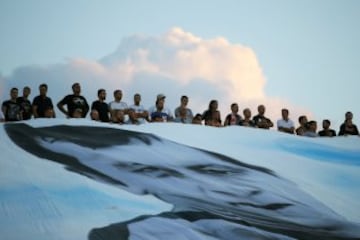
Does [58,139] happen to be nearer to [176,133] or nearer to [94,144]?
[94,144]

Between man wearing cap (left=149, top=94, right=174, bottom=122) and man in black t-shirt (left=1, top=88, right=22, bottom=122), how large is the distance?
2439mm

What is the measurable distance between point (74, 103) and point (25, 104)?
90 centimetres

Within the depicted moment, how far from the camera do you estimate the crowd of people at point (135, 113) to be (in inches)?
404

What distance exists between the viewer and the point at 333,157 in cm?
955

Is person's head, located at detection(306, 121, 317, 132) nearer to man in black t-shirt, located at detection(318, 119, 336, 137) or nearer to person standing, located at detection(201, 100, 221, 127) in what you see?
man in black t-shirt, located at detection(318, 119, 336, 137)

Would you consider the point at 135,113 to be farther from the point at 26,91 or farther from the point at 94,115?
the point at 26,91

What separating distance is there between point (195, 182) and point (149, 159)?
844 mm

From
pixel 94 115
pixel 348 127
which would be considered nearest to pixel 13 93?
pixel 94 115

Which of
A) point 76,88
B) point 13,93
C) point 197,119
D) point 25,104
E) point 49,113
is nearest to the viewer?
point 49,113

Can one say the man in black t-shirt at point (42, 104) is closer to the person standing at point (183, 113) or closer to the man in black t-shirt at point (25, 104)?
the man in black t-shirt at point (25, 104)

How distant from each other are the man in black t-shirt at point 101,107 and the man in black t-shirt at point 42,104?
2.64 feet

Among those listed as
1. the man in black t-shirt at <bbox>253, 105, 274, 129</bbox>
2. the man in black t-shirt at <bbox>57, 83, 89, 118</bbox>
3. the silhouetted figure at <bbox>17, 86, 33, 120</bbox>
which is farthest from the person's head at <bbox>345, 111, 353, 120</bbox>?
the silhouetted figure at <bbox>17, 86, 33, 120</bbox>

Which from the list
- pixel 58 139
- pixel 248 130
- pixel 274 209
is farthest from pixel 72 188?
pixel 248 130

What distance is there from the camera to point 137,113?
425 inches
